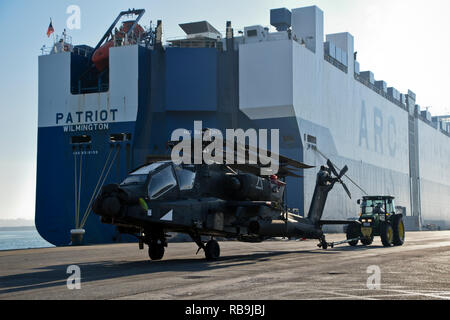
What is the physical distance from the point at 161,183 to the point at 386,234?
1614cm

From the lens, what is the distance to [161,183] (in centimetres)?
1680

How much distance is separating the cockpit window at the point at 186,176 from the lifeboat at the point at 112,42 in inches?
1480

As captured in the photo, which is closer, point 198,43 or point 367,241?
point 367,241

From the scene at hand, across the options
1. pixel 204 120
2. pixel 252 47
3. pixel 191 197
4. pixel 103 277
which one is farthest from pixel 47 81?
pixel 103 277

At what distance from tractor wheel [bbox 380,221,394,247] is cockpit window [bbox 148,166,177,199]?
15.3m

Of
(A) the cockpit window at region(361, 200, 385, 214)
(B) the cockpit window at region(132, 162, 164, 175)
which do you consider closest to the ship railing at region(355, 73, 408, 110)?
(A) the cockpit window at region(361, 200, 385, 214)

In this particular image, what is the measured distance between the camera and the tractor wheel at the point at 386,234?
28.5m

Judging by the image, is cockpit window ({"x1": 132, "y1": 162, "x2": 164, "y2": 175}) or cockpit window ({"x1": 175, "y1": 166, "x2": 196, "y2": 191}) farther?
cockpit window ({"x1": 175, "y1": 166, "x2": 196, "y2": 191})

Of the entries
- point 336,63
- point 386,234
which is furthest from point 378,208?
point 336,63

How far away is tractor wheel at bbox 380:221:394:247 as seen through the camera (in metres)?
28.5

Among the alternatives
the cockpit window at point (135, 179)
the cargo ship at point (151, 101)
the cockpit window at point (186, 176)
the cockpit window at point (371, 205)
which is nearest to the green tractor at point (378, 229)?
the cockpit window at point (371, 205)

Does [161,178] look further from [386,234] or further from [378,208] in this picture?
[378,208]

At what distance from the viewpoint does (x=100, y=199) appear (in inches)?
609

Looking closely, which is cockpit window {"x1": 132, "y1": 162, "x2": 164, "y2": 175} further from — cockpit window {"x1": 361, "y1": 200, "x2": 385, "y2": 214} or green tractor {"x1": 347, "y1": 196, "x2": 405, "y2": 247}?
cockpit window {"x1": 361, "y1": 200, "x2": 385, "y2": 214}
